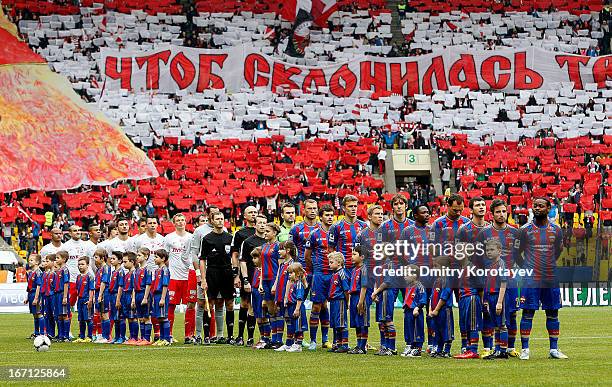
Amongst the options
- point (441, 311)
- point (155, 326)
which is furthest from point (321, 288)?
point (155, 326)

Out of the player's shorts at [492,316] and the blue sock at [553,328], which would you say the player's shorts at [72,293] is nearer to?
the player's shorts at [492,316]

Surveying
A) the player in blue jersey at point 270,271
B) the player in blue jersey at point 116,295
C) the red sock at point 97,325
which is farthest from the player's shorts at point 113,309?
the player in blue jersey at point 270,271

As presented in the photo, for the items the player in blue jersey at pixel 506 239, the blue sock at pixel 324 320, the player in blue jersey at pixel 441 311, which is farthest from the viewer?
the blue sock at pixel 324 320

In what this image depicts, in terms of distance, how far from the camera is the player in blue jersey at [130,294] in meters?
18.3

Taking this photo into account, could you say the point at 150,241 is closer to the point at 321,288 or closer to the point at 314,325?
the point at 314,325

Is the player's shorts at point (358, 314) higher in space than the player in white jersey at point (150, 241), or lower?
lower

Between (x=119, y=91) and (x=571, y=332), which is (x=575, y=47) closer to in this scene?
(x=119, y=91)

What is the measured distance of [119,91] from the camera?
42719 mm

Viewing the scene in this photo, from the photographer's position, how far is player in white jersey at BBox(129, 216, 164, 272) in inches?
764

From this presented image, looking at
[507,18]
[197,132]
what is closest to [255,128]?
[197,132]

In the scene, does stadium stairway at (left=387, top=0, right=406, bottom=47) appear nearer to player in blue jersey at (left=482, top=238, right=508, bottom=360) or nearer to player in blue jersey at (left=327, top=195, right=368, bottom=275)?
player in blue jersey at (left=327, top=195, right=368, bottom=275)

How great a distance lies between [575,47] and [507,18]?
320cm

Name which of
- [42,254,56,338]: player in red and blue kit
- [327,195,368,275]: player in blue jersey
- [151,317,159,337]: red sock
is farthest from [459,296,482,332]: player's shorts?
[42,254,56,338]: player in red and blue kit

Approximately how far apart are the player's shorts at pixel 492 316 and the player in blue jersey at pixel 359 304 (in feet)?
5.61
